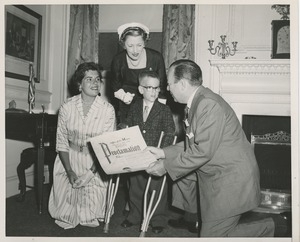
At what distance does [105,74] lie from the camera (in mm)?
3982

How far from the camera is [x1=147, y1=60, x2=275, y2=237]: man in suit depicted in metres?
1.78

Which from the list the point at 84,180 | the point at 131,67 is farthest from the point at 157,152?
the point at 131,67

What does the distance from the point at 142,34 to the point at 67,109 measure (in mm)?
852

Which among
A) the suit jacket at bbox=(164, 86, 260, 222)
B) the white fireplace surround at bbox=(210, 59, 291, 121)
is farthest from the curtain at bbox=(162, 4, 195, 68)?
the suit jacket at bbox=(164, 86, 260, 222)

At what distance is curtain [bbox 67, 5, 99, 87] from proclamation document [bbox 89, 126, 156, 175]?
7.46ft

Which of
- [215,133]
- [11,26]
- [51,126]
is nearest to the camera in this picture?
[215,133]

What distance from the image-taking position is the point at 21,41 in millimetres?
3326

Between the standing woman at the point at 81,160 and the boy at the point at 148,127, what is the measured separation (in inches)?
8.3

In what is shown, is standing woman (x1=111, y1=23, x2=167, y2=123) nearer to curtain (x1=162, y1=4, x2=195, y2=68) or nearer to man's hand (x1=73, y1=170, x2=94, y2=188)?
man's hand (x1=73, y1=170, x2=94, y2=188)

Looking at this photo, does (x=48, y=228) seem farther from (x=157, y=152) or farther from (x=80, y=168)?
(x=157, y=152)

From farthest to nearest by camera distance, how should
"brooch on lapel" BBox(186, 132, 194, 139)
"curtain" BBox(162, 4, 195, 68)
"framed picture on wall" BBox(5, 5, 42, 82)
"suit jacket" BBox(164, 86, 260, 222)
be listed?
1. "curtain" BBox(162, 4, 195, 68)
2. "framed picture on wall" BBox(5, 5, 42, 82)
3. "brooch on lapel" BBox(186, 132, 194, 139)
4. "suit jacket" BBox(164, 86, 260, 222)

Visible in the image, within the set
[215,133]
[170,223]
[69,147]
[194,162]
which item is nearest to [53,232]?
[69,147]

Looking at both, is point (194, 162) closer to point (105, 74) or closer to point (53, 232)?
point (53, 232)

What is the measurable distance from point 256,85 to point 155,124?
1547 mm
